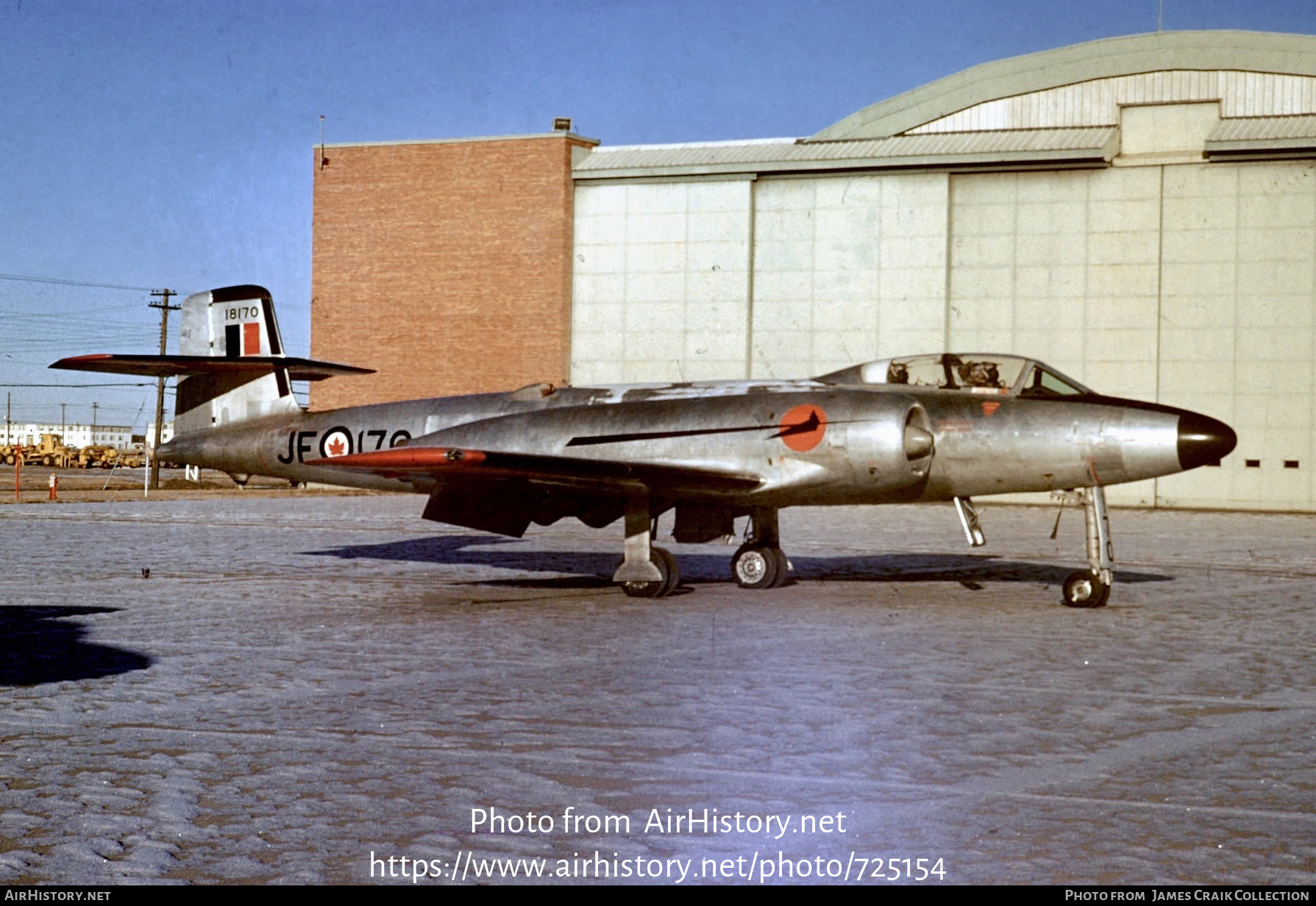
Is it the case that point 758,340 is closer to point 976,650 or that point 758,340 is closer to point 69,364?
point 69,364

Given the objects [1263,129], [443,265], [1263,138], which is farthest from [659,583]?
[443,265]

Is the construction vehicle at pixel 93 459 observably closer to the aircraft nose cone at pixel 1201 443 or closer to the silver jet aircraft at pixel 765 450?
the silver jet aircraft at pixel 765 450

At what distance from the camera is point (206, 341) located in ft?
56.7

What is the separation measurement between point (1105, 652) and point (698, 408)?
5.70 m

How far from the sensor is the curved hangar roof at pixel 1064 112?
39.1m

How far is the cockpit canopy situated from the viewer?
1312cm

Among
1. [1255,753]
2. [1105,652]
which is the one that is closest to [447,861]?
[1255,753]

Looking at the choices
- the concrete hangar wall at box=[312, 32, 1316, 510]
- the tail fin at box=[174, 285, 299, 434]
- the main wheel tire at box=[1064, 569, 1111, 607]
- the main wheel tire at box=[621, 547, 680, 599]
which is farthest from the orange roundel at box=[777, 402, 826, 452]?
the concrete hangar wall at box=[312, 32, 1316, 510]

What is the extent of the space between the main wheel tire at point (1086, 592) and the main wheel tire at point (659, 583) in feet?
13.4

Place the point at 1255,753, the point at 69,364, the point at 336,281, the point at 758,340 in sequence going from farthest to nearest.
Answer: the point at 336,281
the point at 758,340
the point at 69,364
the point at 1255,753

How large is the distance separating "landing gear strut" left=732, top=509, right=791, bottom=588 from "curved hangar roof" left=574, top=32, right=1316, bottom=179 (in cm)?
2904

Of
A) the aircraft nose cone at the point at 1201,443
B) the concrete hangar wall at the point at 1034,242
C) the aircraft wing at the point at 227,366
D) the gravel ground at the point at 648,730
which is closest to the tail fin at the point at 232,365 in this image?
the aircraft wing at the point at 227,366

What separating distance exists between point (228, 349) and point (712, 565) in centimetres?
748

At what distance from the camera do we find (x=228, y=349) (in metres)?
17.2
